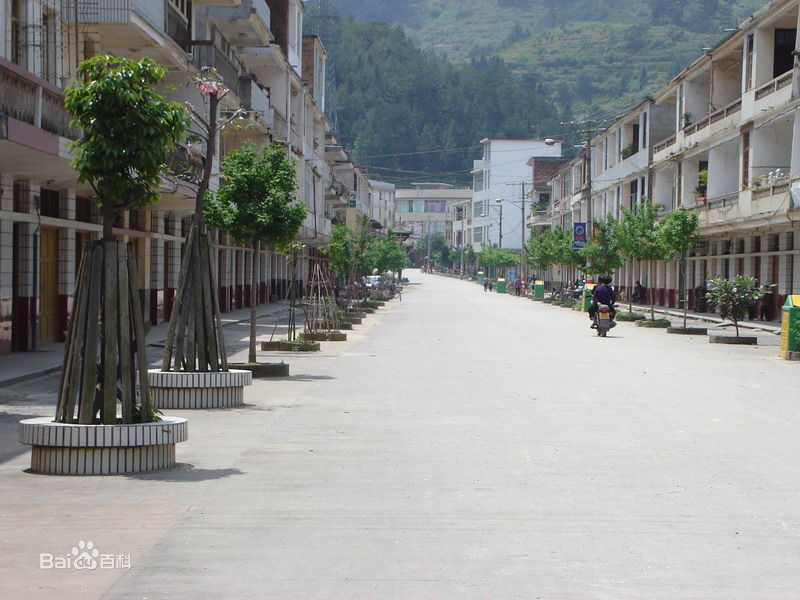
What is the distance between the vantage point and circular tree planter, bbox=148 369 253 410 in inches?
542

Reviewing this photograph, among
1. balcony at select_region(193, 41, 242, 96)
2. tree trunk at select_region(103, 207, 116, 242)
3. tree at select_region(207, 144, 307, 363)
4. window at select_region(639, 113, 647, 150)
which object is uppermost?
window at select_region(639, 113, 647, 150)

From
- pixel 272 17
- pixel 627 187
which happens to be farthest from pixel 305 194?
pixel 627 187

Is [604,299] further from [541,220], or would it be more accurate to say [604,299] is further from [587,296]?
[541,220]

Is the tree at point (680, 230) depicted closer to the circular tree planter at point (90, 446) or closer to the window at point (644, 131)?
the window at point (644, 131)

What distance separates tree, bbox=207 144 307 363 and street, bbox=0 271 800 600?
3.56 metres

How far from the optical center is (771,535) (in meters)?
7.29

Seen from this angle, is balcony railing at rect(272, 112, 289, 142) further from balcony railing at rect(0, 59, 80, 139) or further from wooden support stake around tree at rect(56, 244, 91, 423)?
wooden support stake around tree at rect(56, 244, 91, 423)

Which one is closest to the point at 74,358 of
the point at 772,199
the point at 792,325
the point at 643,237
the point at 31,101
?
the point at 31,101

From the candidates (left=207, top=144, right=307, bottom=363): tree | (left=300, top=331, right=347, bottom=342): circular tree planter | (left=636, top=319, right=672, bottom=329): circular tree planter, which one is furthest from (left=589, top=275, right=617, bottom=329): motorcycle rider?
(left=207, top=144, right=307, bottom=363): tree

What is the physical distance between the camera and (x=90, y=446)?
29.6 feet

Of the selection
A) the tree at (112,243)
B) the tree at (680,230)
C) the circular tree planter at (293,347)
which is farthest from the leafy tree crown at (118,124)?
the tree at (680,230)

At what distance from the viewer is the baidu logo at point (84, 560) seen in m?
6.33

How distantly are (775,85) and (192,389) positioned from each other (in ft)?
101

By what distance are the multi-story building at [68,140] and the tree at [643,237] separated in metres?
14.8
